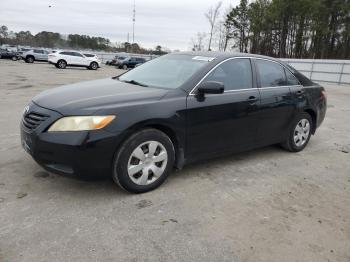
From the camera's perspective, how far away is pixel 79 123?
3527mm

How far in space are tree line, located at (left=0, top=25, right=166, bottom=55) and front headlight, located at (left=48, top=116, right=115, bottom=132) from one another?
8323cm

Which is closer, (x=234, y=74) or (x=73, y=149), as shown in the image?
(x=73, y=149)

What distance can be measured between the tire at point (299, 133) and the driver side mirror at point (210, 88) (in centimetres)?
198

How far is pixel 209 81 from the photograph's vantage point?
4.29 meters

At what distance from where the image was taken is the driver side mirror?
4148 millimetres

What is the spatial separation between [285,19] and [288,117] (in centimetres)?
4941

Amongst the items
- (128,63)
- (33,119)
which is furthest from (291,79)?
(128,63)

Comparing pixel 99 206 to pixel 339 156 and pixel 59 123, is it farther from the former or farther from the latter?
pixel 339 156

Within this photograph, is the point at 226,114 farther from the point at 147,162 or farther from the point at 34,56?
the point at 34,56

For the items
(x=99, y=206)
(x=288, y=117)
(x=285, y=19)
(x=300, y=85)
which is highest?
(x=285, y=19)

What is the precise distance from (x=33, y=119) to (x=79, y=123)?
0.59 metres

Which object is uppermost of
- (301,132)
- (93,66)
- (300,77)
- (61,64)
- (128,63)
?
(300,77)

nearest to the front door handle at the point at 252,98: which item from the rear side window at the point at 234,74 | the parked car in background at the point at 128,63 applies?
the rear side window at the point at 234,74

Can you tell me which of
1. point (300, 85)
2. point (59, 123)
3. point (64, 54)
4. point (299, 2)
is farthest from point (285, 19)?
point (59, 123)
